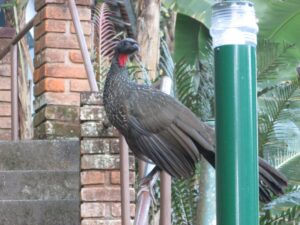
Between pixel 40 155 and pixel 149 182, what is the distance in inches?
103

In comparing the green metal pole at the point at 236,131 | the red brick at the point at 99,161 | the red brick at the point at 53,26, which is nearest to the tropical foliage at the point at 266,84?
the red brick at the point at 53,26

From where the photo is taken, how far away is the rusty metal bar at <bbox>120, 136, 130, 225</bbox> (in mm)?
5578

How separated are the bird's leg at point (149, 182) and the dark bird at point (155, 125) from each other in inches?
1.8

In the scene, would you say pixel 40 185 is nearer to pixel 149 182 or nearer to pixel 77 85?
pixel 77 85

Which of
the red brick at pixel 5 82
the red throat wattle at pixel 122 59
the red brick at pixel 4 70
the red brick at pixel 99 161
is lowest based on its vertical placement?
the red brick at pixel 99 161

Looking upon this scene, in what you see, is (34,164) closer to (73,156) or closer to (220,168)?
(73,156)

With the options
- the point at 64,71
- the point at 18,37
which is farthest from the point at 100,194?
the point at 18,37

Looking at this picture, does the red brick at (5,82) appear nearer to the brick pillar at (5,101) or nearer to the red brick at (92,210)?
the brick pillar at (5,101)

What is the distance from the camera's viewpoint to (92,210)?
21.4ft

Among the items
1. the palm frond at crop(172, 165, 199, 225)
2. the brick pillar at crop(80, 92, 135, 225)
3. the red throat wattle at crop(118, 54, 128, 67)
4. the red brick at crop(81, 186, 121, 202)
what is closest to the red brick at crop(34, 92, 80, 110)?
the palm frond at crop(172, 165, 199, 225)

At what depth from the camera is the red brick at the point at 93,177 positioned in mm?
6566

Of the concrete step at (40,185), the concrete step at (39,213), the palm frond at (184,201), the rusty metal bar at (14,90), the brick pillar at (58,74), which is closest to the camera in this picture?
the concrete step at (39,213)

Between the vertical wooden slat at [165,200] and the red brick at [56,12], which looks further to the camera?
the red brick at [56,12]

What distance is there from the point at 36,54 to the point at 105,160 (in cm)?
210
